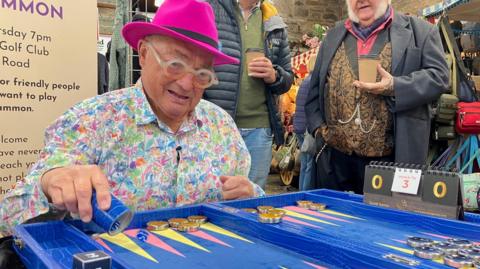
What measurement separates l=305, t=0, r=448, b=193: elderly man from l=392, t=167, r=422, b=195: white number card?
101cm

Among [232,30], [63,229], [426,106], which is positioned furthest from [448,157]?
[63,229]

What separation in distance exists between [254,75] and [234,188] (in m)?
1.10

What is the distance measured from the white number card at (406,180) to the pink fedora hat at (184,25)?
68 cm

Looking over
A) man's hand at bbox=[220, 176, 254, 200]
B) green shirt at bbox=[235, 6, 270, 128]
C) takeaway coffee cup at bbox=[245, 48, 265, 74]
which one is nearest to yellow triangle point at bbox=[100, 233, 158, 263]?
man's hand at bbox=[220, 176, 254, 200]

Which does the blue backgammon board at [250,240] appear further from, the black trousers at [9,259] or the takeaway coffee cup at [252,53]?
the takeaway coffee cup at [252,53]

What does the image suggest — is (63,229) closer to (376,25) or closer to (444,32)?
(376,25)

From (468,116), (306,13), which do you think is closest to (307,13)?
(306,13)

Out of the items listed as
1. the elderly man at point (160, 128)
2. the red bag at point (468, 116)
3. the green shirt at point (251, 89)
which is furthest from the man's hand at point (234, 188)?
the red bag at point (468, 116)

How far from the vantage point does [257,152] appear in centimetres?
263

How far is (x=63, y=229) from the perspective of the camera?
1.06m

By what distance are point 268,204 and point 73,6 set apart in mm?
1454


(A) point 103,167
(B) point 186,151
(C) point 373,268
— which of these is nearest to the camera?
A: (C) point 373,268

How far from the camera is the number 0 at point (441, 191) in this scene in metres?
1.28

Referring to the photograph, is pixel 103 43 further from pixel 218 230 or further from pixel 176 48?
pixel 218 230
